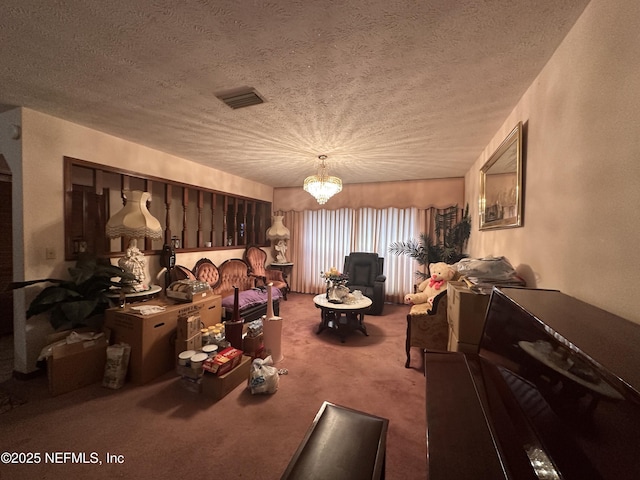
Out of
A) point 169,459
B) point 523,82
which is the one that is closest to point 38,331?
point 169,459

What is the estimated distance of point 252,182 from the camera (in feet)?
16.5

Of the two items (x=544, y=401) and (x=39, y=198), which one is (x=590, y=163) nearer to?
(x=544, y=401)

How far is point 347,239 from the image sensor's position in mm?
5168

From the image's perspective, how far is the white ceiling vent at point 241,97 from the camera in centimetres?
184

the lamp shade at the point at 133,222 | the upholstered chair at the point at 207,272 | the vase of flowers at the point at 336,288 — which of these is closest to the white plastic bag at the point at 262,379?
the vase of flowers at the point at 336,288

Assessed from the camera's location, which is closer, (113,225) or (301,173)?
(113,225)

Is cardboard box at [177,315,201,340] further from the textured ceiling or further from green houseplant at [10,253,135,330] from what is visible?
the textured ceiling

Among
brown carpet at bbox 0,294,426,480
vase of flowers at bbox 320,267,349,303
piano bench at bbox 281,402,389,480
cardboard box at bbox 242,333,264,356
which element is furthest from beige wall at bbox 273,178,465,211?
piano bench at bbox 281,402,389,480

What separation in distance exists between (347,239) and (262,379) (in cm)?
351

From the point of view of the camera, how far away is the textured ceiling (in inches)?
46.2

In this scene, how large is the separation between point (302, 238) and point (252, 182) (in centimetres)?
158

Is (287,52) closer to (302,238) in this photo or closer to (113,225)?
(113,225)

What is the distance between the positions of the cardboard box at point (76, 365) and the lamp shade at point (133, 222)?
975 mm

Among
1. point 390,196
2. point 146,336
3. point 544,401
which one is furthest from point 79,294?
point 390,196
